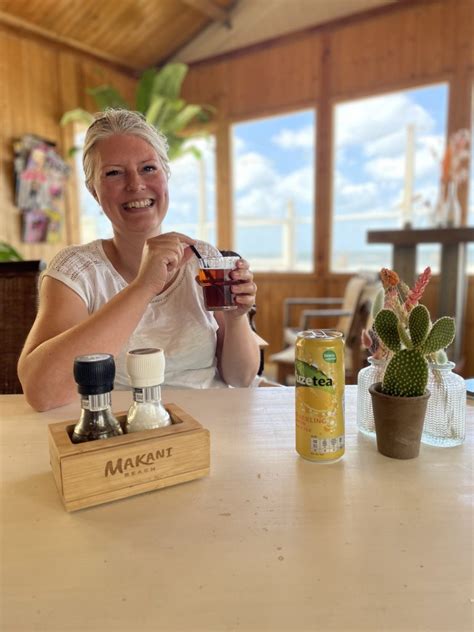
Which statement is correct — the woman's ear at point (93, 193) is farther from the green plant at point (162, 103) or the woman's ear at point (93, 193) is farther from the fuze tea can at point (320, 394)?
the green plant at point (162, 103)

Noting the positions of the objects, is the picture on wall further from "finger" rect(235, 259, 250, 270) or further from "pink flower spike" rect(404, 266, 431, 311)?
"pink flower spike" rect(404, 266, 431, 311)

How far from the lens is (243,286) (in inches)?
41.3

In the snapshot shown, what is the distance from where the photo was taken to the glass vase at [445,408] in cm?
76

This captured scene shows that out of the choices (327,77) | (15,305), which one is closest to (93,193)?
(15,305)

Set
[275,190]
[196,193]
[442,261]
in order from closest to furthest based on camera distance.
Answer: [442,261] < [275,190] < [196,193]

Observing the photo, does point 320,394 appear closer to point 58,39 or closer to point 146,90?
point 146,90

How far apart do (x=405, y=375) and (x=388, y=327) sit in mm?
77

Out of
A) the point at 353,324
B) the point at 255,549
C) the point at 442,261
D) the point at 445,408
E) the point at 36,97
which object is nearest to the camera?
the point at 255,549

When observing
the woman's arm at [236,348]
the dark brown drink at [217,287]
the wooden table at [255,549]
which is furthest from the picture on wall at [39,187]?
the wooden table at [255,549]

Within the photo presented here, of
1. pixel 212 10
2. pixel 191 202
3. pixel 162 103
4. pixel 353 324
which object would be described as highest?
pixel 212 10

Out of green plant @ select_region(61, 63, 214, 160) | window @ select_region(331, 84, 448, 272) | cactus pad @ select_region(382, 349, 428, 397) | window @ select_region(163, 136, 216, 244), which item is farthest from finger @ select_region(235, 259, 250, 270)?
window @ select_region(163, 136, 216, 244)

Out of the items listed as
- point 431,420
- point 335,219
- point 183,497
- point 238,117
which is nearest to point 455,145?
point 335,219

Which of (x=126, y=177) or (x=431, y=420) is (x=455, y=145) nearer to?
(x=126, y=177)

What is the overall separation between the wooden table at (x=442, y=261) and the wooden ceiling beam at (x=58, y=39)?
11.3ft
